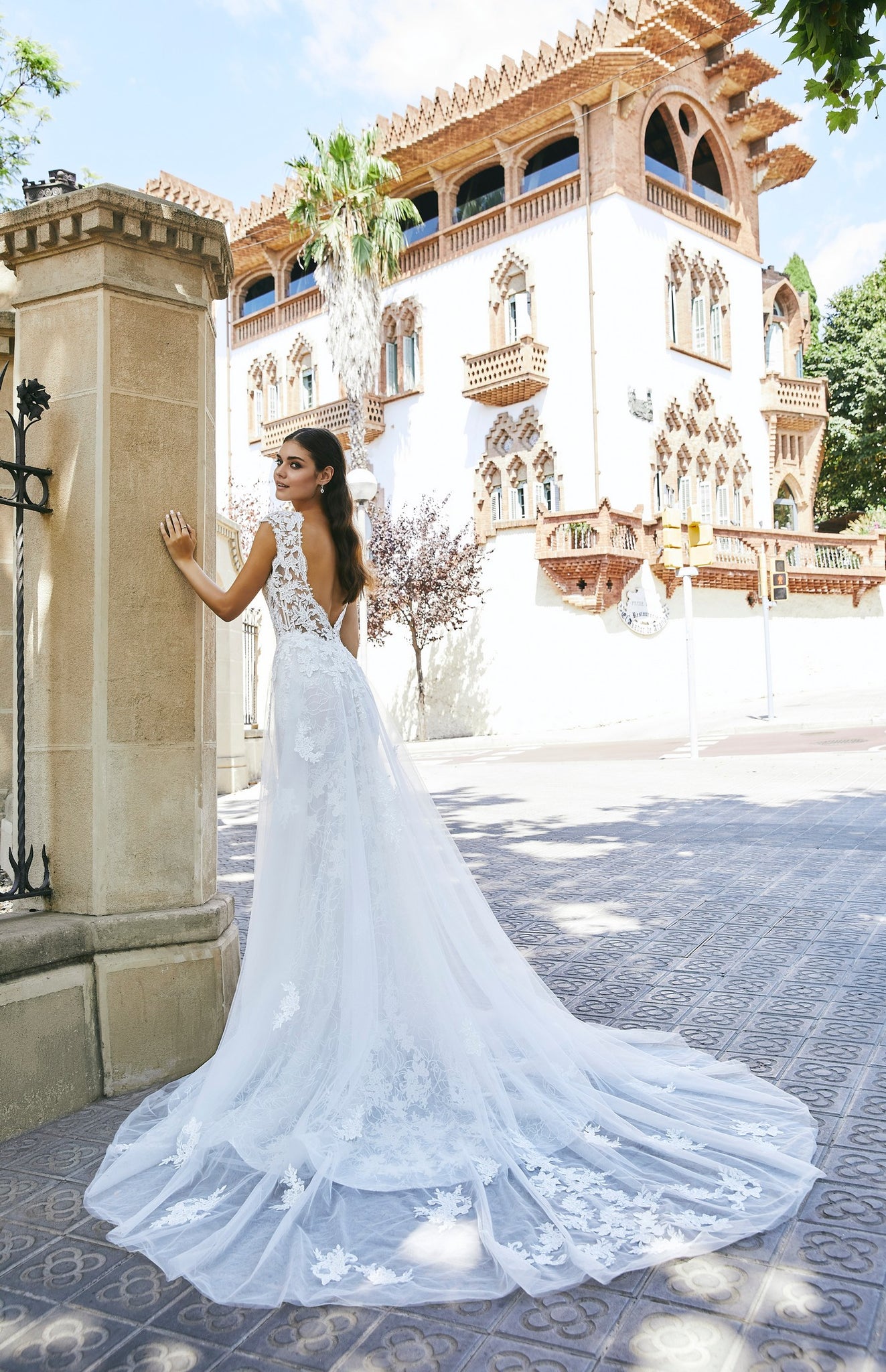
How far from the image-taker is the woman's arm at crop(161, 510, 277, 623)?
10.9ft

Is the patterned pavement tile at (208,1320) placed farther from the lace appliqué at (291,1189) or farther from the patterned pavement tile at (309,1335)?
the lace appliqué at (291,1189)

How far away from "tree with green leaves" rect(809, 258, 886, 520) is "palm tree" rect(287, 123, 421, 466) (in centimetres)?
1681

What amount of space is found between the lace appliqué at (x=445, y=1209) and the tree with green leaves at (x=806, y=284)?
38.5 meters

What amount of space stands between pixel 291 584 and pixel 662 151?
2750 cm

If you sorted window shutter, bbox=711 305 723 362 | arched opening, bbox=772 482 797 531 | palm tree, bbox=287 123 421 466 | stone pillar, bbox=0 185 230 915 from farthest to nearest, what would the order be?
arched opening, bbox=772 482 797 531
window shutter, bbox=711 305 723 362
palm tree, bbox=287 123 421 466
stone pillar, bbox=0 185 230 915

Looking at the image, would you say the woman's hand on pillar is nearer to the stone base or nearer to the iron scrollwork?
the iron scrollwork

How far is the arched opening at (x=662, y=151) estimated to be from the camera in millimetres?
25781

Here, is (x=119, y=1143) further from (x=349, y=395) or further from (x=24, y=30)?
(x=349, y=395)

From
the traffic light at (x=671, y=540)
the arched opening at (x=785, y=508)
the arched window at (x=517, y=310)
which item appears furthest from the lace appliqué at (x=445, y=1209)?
the arched opening at (x=785, y=508)

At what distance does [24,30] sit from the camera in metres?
16.6

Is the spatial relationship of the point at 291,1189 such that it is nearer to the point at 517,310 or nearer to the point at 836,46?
the point at 836,46

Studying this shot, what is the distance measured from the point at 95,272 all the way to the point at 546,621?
68.5 ft

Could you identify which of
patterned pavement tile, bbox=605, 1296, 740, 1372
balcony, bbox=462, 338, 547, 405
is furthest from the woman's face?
balcony, bbox=462, 338, 547, 405

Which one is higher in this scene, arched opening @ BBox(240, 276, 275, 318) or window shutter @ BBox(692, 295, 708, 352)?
arched opening @ BBox(240, 276, 275, 318)
